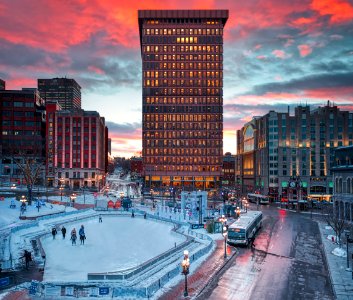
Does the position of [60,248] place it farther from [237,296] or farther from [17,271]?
[237,296]

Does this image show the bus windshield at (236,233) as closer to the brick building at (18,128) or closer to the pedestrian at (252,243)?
the pedestrian at (252,243)

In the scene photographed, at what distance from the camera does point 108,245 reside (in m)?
48.3

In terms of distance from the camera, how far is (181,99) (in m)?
170

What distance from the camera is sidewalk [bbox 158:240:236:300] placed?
27.0 m

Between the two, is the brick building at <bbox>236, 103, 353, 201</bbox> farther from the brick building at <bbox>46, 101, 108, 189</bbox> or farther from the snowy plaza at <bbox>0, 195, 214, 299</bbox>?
the brick building at <bbox>46, 101, 108, 189</bbox>

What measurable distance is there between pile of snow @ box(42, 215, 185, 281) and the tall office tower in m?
102

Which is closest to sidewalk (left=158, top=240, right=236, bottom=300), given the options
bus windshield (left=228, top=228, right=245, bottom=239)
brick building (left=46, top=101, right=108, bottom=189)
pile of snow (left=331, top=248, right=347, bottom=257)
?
bus windshield (left=228, top=228, right=245, bottom=239)

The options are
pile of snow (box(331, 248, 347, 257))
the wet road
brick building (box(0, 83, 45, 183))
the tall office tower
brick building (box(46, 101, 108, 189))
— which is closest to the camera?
the wet road

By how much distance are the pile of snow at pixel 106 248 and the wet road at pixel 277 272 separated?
1039cm

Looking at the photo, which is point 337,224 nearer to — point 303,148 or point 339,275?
point 339,275

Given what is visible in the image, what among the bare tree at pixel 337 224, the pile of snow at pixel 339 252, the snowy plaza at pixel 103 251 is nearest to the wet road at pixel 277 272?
the pile of snow at pixel 339 252

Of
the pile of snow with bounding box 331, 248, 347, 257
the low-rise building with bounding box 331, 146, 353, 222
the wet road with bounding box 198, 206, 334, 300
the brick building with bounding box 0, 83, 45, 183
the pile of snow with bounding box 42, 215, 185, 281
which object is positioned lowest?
the pile of snow with bounding box 42, 215, 185, 281

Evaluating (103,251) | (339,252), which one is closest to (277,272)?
(339,252)

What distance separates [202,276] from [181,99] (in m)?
142
